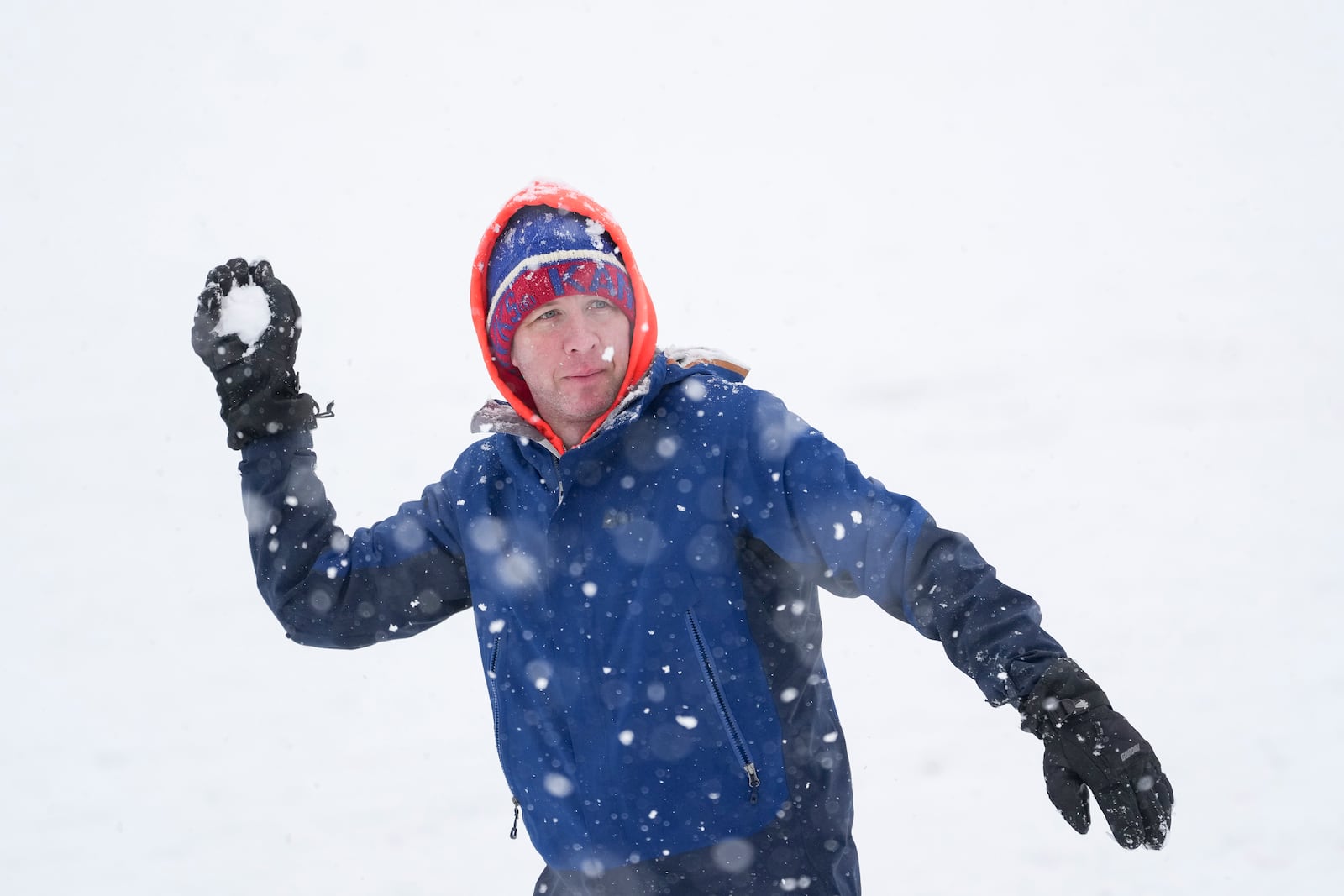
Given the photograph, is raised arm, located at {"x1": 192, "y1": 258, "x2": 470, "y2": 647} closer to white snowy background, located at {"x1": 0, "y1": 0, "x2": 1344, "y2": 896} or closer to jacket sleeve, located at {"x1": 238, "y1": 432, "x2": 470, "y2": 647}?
jacket sleeve, located at {"x1": 238, "y1": 432, "x2": 470, "y2": 647}

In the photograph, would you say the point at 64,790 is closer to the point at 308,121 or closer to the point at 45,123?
the point at 45,123

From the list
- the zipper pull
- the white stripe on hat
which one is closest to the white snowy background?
the zipper pull

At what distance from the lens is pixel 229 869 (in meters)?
3.91

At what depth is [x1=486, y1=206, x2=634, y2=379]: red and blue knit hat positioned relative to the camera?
2.25 m

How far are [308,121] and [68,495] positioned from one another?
1125cm

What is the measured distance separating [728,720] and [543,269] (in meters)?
0.92

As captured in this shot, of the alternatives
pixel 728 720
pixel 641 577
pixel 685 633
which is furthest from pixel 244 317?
pixel 728 720

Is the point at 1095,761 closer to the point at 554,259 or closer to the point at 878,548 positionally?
the point at 878,548

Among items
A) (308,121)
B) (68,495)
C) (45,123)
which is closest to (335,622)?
(68,495)

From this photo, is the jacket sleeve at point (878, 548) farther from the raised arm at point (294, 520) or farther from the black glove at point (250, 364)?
the black glove at point (250, 364)

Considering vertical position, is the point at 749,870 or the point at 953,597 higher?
the point at 953,597

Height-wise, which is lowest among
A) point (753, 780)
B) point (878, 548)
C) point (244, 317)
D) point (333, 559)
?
point (753, 780)

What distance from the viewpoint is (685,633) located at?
78.3 inches

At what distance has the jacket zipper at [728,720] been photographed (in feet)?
6.43
